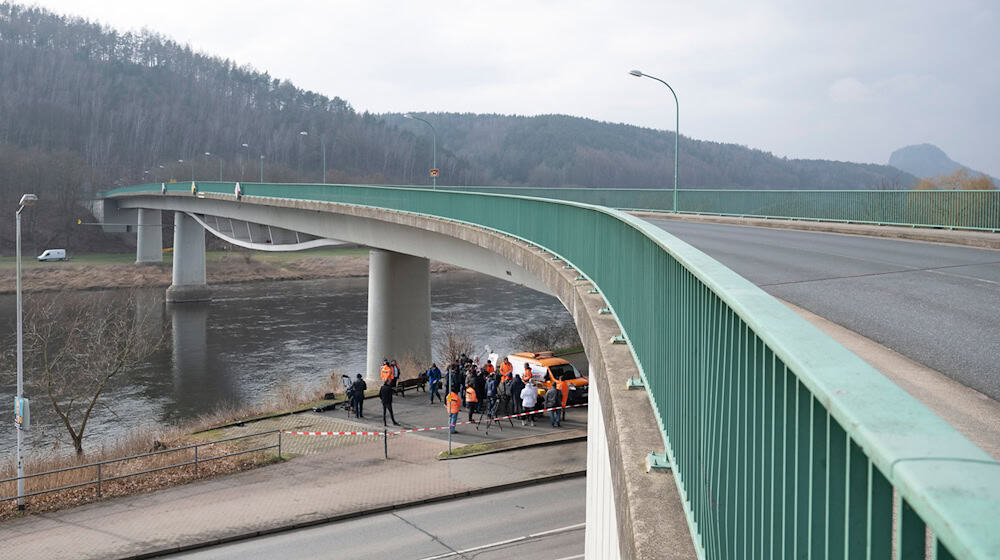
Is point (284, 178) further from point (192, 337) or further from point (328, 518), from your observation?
point (328, 518)

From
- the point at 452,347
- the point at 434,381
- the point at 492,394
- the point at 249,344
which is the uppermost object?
the point at 452,347

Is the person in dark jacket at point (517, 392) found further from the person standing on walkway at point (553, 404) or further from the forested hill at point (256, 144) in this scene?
the forested hill at point (256, 144)

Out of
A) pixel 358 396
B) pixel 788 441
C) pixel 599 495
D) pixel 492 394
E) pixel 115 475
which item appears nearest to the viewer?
pixel 788 441

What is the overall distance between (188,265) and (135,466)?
47.4 metres

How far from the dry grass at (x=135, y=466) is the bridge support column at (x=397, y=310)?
8.07 m

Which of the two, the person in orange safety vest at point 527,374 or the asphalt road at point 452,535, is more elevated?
the person in orange safety vest at point 527,374

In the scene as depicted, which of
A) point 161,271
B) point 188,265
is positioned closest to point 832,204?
point 188,265

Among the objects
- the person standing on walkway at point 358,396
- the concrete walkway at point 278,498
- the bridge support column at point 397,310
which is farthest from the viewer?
the bridge support column at point 397,310

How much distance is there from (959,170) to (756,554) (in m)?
88.5

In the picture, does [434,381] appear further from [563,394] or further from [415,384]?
[563,394]

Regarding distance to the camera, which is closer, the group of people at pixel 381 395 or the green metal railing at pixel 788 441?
the green metal railing at pixel 788 441

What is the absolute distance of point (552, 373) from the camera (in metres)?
24.9

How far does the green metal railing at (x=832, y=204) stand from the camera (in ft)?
→ 69.7

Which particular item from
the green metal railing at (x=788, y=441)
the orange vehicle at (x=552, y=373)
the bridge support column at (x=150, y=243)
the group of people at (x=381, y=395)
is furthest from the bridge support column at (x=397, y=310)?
the bridge support column at (x=150, y=243)
